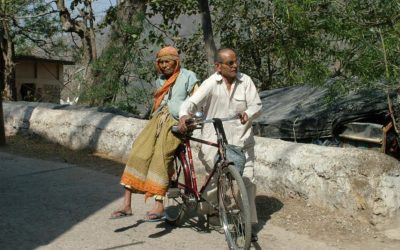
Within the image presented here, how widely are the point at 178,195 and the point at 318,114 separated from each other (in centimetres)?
331

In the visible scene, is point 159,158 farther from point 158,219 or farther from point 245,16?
point 245,16

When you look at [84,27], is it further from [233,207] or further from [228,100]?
[233,207]

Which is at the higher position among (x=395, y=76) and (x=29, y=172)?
(x=395, y=76)

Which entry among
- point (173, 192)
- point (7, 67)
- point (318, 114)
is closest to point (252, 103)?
point (173, 192)

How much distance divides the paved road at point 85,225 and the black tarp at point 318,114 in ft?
8.02

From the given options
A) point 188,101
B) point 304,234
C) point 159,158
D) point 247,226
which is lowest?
point 304,234

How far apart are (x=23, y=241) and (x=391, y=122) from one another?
4.10 metres

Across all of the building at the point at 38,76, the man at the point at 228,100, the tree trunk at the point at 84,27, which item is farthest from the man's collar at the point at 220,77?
the building at the point at 38,76

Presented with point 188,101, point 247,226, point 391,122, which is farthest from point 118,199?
point 391,122

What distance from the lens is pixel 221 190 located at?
474 centimetres

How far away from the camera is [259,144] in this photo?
6641mm

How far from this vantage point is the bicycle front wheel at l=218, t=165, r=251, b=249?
440 centimetres

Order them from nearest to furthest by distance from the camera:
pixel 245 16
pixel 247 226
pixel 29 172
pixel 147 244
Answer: pixel 247 226, pixel 147 244, pixel 29 172, pixel 245 16

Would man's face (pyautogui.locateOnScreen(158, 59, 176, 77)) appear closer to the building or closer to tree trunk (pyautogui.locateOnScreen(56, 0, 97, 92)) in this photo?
tree trunk (pyautogui.locateOnScreen(56, 0, 97, 92))
